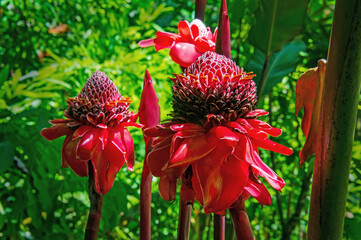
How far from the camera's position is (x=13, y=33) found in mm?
1064

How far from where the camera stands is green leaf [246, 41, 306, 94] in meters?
0.55

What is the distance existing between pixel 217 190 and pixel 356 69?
0.37 feet

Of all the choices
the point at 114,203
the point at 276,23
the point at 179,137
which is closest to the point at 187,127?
the point at 179,137

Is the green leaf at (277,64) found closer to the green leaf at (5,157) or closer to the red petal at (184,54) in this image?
the red petal at (184,54)

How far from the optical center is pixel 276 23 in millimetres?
477

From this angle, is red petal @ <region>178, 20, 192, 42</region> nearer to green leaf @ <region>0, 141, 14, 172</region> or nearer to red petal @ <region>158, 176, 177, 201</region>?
red petal @ <region>158, 176, 177, 201</region>

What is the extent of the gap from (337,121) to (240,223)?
9cm

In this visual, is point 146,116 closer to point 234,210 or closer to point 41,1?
point 234,210

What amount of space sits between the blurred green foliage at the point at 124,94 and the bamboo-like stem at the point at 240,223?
0.27 m

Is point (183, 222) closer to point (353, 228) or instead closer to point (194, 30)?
point (194, 30)

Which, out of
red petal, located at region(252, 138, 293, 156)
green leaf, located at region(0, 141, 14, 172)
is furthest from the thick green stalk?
green leaf, located at region(0, 141, 14, 172)

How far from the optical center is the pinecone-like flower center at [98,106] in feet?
1.15

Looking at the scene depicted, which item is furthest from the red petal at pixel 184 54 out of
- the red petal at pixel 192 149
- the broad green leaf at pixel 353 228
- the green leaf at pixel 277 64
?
the broad green leaf at pixel 353 228

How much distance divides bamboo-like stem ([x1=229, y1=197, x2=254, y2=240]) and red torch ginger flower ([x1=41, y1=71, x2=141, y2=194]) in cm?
11
